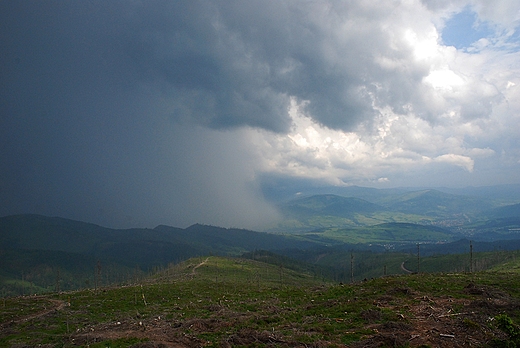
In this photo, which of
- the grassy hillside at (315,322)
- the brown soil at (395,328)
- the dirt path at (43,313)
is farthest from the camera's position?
the dirt path at (43,313)

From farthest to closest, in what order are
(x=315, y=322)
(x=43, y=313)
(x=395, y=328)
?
1. (x=43, y=313)
2. (x=315, y=322)
3. (x=395, y=328)

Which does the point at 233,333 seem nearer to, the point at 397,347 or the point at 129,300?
the point at 397,347

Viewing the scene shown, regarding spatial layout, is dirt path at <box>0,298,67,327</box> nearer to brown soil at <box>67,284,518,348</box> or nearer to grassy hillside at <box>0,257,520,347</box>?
grassy hillside at <box>0,257,520,347</box>

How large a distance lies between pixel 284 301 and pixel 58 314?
3061 centimetres

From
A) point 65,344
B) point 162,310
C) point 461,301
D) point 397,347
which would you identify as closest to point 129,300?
point 162,310

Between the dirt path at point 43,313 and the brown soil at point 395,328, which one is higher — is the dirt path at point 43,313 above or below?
below

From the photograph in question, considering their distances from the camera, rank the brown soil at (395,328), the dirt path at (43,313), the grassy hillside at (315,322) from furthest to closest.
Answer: the dirt path at (43,313) → the grassy hillside at (315,322) → the brown soil at (395,328)

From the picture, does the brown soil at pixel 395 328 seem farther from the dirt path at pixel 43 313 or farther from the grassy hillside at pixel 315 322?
the dirt path at pixel 43 313

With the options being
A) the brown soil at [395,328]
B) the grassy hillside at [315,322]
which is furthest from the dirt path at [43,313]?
the brown soil at [395,328]

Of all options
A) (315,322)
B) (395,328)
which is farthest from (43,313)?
(395,328)

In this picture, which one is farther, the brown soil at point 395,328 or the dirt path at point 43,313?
the dirt path at point 43,313

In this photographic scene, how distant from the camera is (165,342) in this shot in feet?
69.2

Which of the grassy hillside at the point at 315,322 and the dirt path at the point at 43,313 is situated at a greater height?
the grassy hillside at the point at 315,322

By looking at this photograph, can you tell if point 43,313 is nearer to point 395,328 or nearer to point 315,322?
point 315,322
